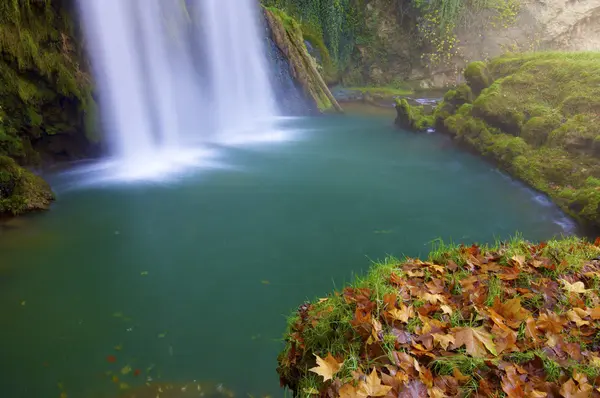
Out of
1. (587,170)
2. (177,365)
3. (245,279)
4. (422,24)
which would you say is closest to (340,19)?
(422,24)

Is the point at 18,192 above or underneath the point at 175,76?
underneath

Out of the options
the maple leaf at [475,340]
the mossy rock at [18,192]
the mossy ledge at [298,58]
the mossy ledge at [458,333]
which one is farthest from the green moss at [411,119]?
the maple leaf at [475,340]

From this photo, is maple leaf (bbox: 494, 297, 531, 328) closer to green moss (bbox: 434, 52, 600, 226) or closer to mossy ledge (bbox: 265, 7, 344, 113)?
green moss (bbox: 434, 52, 600, 226)

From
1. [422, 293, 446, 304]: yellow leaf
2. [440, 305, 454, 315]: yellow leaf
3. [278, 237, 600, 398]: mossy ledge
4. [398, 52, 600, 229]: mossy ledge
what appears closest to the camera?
[278, 237, 600, 398]: mossy ledge

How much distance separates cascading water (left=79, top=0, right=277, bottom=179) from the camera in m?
11.0

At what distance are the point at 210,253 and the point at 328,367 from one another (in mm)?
4230

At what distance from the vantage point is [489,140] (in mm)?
11742

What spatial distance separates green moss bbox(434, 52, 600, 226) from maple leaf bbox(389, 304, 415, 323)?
590 centimetres

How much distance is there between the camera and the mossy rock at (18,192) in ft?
23.1

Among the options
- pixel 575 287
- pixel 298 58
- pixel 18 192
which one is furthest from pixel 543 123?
pixel 18 192

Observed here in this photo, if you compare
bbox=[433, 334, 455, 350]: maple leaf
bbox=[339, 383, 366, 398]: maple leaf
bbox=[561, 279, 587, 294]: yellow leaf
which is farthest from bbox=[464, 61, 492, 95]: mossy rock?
bbox=[339, 383, 366, 398]: maple leaf

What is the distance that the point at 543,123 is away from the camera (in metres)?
10.3

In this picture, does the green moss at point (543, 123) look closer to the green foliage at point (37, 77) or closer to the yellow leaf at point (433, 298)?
the yellow leaf at point (433, 298)

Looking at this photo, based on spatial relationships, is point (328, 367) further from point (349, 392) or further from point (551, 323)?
point (551, 323)
